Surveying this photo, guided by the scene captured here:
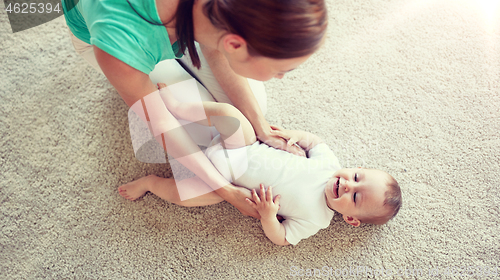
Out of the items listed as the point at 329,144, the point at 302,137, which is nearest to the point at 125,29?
the point at 302,137

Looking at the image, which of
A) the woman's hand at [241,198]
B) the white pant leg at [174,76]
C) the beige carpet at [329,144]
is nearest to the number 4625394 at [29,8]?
the beige carpet at [329,144]

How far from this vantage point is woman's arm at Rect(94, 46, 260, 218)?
62cm

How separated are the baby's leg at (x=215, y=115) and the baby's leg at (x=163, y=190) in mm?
174

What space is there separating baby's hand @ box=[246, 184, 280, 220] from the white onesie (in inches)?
1.0

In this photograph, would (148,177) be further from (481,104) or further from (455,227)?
(481,104)

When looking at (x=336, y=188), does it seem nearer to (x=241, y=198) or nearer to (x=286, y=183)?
(x=286, y=183)

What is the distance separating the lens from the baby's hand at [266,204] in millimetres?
857

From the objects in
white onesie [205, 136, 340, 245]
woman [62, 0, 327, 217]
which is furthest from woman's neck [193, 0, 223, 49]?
white onesie [205, 136, 340, 245]

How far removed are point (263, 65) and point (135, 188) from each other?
0.62 meters

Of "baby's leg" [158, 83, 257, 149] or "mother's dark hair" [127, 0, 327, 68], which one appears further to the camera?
"baby's leg" [158, 83, 257, 149]

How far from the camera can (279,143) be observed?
0.95 meters

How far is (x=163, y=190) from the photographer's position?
933 mm

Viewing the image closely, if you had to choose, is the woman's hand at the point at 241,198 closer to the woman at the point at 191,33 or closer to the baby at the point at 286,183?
the baby at the point at 286,183

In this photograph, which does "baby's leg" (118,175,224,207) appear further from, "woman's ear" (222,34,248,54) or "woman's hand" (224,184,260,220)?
"woman's ear" (222,34,248,54)
